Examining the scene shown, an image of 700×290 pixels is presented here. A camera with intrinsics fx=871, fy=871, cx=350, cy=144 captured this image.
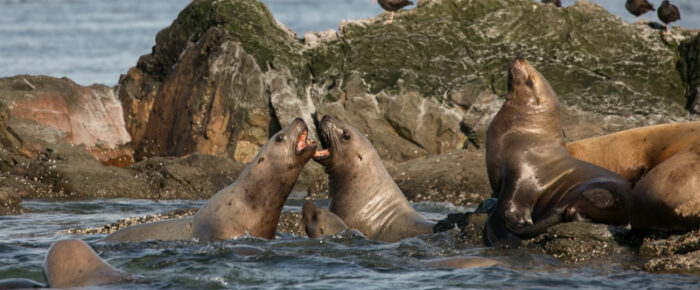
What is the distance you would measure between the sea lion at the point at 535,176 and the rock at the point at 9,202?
288 inches

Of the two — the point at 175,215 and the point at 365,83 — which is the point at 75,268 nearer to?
the point at 175,215

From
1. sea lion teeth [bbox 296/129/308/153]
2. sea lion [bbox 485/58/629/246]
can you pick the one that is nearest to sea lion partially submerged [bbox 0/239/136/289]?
sea lion teeth [bbox 296/129/308/153]

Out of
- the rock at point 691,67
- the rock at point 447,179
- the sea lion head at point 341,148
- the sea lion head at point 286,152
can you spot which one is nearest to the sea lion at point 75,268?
the sea lion head at point 286,152

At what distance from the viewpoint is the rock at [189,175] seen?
1628 cm

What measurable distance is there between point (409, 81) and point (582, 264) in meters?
15.8

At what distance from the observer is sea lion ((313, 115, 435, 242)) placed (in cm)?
898

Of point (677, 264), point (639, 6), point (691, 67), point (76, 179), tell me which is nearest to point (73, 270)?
point (677, 264)

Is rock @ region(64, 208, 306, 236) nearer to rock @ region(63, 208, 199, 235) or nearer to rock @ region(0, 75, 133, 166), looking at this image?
rock @ region(63, 208, 199, 235)

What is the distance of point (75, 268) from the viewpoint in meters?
5.27

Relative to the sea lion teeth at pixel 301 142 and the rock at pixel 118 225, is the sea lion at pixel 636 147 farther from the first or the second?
the rock at pixel 118 225

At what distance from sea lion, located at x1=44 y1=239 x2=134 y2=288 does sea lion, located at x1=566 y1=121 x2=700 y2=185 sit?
17.7ft

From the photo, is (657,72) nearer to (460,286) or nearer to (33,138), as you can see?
(33,138)

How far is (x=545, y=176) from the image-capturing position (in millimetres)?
7621

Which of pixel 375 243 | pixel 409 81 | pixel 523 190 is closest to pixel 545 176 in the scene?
pixel 523 190
